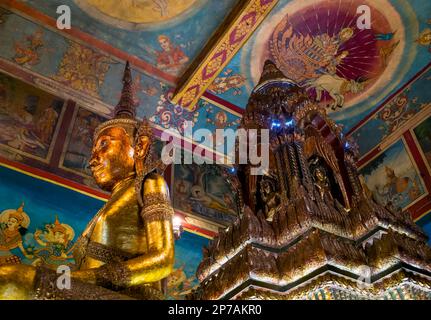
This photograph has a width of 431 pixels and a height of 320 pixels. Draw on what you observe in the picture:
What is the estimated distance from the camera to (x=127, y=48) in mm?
7074

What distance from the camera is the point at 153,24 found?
22.4 ft

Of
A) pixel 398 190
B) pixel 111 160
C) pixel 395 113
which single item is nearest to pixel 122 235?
pixel 111 160

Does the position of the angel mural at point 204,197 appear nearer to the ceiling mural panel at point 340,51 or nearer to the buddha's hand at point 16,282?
the ceiling mural panel at point 340,51

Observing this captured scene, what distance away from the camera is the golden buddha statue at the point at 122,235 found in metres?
1.90

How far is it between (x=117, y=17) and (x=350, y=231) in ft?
15.9

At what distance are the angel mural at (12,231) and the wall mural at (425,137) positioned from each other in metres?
6.17

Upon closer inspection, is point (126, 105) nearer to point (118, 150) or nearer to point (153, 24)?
point (118, 150)

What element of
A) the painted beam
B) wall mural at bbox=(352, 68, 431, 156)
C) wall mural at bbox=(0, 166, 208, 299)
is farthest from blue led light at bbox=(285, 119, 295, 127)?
wall mural at bbox=(352, 68, 431, 156)

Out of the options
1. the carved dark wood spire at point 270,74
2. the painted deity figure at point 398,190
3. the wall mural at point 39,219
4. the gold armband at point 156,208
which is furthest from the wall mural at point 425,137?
the gold armband at point 156,208

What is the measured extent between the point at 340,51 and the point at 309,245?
16.6ft

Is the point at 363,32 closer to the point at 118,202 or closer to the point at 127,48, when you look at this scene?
the point at 127,48

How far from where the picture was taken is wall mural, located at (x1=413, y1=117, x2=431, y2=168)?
7395mm

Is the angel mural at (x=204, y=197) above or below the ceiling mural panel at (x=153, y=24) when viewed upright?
below

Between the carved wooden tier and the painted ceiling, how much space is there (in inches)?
119
